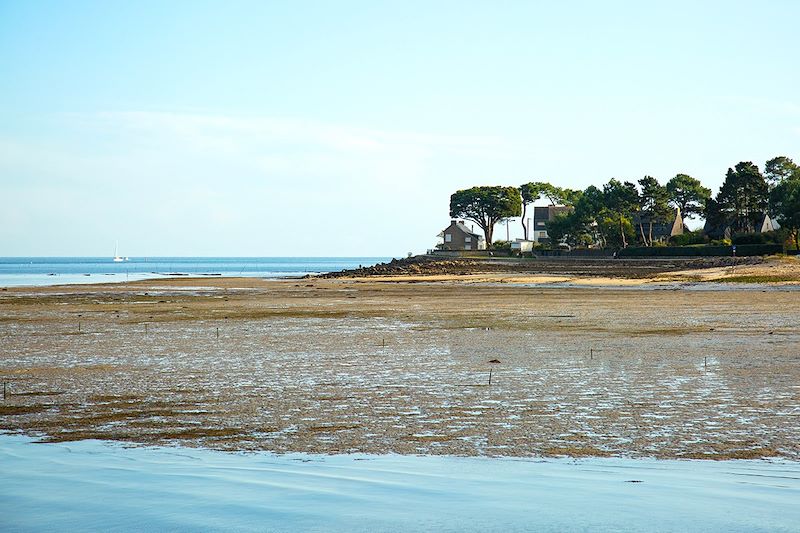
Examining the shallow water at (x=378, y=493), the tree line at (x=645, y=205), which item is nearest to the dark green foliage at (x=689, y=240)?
the tree line at (x=645, y=205)

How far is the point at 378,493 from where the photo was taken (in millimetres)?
7758

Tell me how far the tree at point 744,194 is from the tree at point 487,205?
41.3 meters

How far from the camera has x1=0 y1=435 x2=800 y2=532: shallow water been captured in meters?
6.90

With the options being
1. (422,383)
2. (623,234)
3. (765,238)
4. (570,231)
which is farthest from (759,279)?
(570,231)

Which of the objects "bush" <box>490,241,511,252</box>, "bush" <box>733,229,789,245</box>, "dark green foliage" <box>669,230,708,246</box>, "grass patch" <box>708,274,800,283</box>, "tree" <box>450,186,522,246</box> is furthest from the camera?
"tree" <box>450,186,522,246</box>

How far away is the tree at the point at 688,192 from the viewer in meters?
122

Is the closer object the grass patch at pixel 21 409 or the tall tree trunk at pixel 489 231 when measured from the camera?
the grass patch at pixel 21 409

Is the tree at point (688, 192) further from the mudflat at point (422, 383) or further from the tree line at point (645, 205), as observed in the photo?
the mudflat at point (422, 383)

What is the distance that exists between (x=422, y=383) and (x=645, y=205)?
98.4 meters

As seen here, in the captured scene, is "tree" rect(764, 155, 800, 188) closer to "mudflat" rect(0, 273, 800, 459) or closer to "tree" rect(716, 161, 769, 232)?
"tree" rect(716, 161, 769, 232)

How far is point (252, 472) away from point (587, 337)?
46.7 feet

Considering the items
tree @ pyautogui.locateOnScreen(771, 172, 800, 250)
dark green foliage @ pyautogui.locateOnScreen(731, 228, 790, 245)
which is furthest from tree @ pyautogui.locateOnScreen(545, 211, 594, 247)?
dark green foliage @ pyautogui.locateOnScreen(731, 228, 790, 245)

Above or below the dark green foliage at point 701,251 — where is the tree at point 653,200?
above

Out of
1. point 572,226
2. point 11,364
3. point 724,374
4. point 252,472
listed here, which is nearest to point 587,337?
point 724,374
